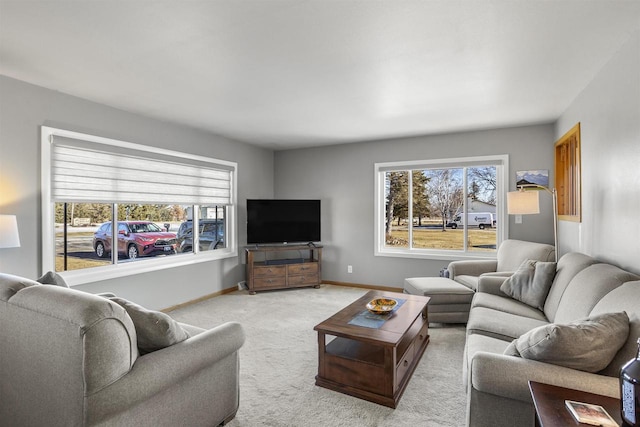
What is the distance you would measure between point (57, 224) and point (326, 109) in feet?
9.74

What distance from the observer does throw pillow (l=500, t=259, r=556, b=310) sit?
277cm

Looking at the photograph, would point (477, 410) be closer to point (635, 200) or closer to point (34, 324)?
point (635, 200)

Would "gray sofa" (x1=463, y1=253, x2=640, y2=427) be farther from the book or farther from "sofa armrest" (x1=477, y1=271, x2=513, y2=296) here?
"sofa armrest" (x1=477, y1=271, x2=513, y2=296)

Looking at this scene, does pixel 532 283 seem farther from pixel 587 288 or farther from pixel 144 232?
pixel 144 232

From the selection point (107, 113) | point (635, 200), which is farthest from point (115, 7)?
point (635, 200)

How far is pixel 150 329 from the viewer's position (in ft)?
5.24

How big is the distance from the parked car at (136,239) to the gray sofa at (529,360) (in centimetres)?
367

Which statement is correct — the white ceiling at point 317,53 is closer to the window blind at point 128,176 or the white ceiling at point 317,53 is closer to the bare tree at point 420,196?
the window blind at point 128,176

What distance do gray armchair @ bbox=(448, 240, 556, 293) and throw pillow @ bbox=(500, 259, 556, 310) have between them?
0.17 metres

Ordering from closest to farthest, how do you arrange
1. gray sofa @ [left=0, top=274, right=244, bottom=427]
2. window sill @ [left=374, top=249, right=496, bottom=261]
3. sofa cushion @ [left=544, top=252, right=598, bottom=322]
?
gray sofa @ [left=0, top=274, right=244, bottom=427], sofa cushion @ [left=544, top=252, right=598, bottom=322], window sill @ [left=374, top=249, right=496, bottom=261]

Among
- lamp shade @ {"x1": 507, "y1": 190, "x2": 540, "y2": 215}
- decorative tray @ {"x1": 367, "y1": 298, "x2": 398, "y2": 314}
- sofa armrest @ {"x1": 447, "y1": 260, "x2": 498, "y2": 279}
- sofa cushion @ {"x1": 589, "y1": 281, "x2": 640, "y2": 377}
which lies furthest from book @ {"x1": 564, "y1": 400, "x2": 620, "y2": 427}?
sofa armrest @ {"x1": 447, "y1": 260, "x2": 498, "y2": 279}

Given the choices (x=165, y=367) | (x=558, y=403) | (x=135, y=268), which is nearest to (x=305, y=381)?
(x=165, y=367)

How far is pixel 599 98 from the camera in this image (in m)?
2.63

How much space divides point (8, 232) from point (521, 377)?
10.8ft
